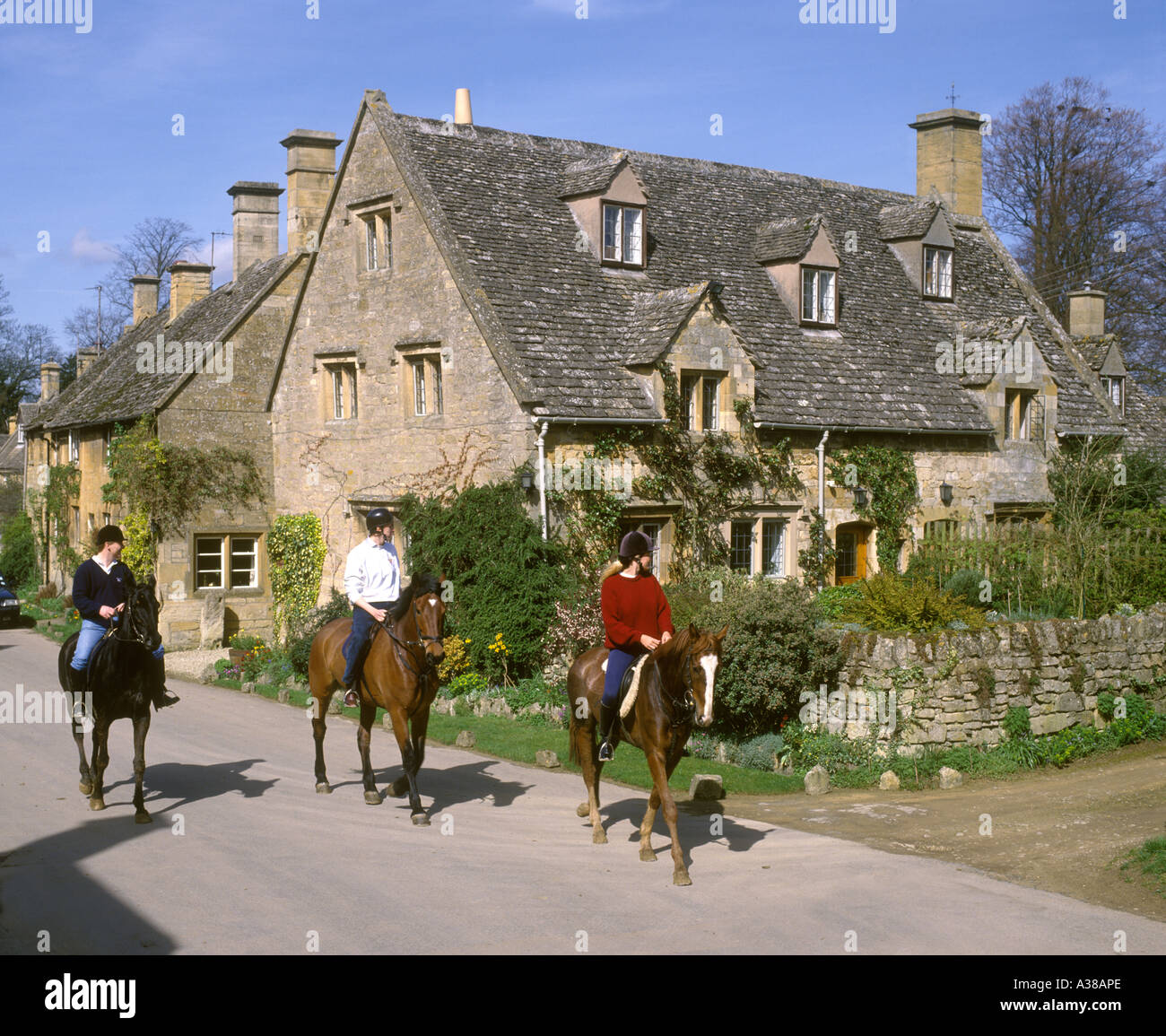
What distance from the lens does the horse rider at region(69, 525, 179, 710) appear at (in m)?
11.3

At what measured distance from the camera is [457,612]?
19.3m

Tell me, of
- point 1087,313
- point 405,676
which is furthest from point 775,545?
point 1087,313

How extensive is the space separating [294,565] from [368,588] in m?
14.2

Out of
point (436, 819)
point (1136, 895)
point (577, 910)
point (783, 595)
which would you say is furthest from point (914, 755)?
point (577, 910)

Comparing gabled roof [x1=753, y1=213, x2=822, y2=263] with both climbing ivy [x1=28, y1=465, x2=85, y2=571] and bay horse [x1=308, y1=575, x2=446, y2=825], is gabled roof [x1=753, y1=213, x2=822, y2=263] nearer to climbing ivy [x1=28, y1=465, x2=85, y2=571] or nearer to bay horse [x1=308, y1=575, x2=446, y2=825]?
bay horse [x1=308, y1=575, x2=446, y2=825]

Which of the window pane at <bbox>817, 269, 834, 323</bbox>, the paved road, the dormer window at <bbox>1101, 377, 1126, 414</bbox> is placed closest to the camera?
the paved road

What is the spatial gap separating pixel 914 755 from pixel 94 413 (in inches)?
946

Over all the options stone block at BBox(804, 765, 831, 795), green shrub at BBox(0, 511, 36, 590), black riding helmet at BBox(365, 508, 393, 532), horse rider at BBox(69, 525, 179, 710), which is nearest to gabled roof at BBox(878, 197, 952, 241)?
stone block at BBox(804, 765, 831, 795)

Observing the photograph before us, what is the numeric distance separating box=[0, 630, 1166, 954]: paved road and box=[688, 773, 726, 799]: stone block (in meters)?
0.57

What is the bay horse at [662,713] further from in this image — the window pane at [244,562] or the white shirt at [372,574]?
the window pane at [244,562]

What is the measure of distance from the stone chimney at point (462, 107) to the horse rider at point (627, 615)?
17471 mm

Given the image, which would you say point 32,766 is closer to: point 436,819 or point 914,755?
point 436,819

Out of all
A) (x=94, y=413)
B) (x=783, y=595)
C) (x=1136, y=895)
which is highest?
(x=94, y=413)

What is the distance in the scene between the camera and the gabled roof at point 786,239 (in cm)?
2397
